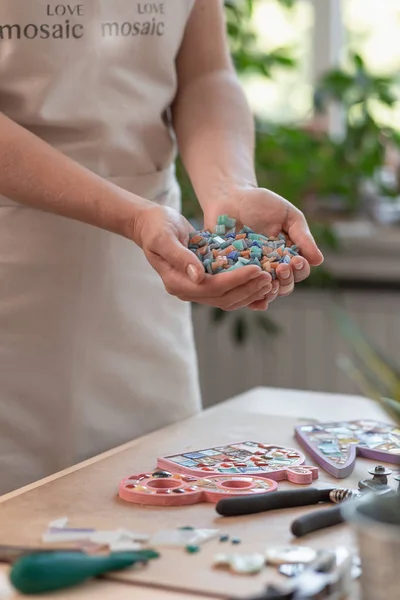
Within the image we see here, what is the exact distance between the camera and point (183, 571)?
2.73 ft

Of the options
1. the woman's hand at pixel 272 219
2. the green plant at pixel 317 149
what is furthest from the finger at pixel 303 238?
the green plant at pixel 317 149

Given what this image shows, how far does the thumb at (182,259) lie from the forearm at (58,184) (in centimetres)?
8

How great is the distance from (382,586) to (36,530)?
0.34 metres

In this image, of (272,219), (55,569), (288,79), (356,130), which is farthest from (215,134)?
(288,79)

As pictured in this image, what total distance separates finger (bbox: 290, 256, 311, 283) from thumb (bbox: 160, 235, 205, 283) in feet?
0.39

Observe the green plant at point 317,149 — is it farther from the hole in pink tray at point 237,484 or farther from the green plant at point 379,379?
the green plant at point 379,379

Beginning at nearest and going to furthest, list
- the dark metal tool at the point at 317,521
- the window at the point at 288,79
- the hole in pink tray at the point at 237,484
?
the dark metal tool at the point at 317,521 → the hole in pink tray at the point at 237,484 → the window at the point at 288,79

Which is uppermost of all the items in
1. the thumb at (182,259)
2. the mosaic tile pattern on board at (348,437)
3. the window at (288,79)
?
the window at (288,79)

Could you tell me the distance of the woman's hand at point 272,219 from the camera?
116 centimetres

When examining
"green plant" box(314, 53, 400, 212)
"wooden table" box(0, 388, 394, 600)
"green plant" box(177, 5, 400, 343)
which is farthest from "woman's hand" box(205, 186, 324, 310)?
"green plant" box(314, 53, 400, 212)

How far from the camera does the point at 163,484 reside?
105cm

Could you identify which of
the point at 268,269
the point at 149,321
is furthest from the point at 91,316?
the point at 268,269

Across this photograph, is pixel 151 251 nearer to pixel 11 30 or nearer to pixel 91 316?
→ pixel 91 316

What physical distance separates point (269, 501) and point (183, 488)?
0.10 metres
